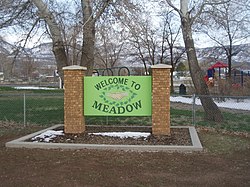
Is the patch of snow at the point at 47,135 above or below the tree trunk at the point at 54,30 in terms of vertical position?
below

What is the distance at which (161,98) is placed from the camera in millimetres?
9227

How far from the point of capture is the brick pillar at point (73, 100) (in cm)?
966

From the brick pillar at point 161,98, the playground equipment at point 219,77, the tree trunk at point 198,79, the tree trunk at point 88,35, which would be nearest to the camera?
the brick pillar at point 161,98

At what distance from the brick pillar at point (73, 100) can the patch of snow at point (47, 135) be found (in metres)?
0.31

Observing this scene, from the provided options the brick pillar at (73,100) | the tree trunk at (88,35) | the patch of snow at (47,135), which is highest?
the tree trunk at (88,35)

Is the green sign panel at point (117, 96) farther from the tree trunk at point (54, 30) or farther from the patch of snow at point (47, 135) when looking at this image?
the tree trunk at point (54, 30)

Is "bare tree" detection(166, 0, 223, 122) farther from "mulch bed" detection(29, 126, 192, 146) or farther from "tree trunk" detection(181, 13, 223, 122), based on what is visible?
"mulch bed" detection(29, 126, 192, 146)

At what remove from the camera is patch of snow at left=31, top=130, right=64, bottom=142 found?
8.98 m

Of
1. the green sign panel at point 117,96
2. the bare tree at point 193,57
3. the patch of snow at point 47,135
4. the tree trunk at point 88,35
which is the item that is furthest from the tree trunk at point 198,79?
the patch of snow at point 47,135

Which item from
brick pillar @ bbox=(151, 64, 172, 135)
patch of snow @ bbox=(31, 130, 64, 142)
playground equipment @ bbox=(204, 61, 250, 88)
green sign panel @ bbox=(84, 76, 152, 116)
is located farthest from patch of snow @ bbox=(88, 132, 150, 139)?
playground equipment @ bbox=(204, 61, 250, 88)

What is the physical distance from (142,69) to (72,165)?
3761 centimetres

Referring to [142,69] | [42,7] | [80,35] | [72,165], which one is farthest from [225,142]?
[142,69]

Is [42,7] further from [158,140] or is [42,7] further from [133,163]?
[133,163]

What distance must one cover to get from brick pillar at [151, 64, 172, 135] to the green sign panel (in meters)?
0.36
